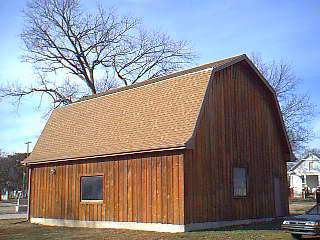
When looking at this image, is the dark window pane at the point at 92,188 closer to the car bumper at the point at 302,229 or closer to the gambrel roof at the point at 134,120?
the gambrel roof at the point at 134,120

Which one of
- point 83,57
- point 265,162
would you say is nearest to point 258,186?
point 265,162

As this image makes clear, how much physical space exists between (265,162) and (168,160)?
681 cm

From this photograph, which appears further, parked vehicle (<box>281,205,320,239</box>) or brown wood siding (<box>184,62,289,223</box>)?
brown wood siding (<box>184,62,289,223</box>)

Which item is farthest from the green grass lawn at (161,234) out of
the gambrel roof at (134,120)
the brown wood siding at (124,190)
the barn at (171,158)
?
the gambrel roof at (134,120)

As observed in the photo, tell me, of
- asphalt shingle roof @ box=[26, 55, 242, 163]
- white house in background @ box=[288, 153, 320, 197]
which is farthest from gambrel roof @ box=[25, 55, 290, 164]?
white house in background @ box=[288, 153, 320, 197]

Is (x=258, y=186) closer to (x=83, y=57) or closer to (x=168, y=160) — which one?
(x=168, y=160)

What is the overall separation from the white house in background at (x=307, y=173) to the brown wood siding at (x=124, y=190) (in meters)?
48.2

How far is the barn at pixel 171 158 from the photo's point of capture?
18.2 meters

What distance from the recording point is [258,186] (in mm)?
21875

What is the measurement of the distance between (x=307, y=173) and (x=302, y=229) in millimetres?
53726

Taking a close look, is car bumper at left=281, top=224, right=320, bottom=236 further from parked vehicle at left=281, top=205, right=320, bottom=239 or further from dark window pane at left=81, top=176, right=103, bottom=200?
dark window pane at left=81, top=176, right=103, bottom=200

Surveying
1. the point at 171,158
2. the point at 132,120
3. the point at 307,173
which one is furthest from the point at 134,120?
the point at 307,173

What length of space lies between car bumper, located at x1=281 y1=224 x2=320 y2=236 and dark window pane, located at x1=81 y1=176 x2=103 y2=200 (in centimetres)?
898

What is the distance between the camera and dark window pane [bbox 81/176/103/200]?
2111 centimetres
